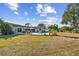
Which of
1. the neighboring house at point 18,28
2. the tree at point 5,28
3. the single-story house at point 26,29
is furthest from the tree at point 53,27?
the tree at point 5,28

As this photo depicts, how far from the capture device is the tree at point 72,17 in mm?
2695

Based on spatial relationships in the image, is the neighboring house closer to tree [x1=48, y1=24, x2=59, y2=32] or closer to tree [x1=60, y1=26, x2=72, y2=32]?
tree [x1=48, y1=24, x2=59, y2=32]

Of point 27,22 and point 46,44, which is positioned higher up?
point 27,22

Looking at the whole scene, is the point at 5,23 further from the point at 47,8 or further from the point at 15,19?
the point at 47,8

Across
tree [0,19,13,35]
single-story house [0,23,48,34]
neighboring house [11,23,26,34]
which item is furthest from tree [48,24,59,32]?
tree [0,19,13,35]

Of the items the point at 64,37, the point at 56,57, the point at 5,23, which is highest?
the point at 5,23

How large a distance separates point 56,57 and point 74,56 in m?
0.21

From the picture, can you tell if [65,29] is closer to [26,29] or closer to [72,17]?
[72,17]

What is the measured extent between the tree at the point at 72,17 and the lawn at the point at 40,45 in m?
0.12

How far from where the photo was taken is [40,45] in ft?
8.82

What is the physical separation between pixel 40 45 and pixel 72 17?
50cm

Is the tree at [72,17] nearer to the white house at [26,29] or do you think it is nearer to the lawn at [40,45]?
the lawn at [40,45]

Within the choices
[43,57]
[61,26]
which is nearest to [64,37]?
[61,26]

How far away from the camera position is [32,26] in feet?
8.87
